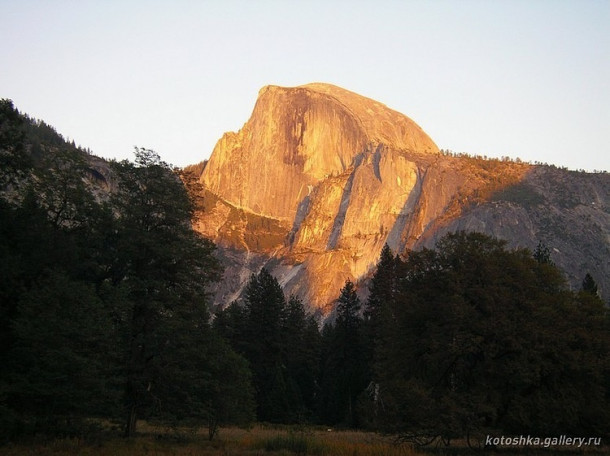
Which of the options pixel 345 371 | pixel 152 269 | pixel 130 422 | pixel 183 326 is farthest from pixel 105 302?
pixel 345 371

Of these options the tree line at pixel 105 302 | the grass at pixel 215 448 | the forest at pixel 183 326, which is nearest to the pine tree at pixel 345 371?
the forest at pixel 183 326

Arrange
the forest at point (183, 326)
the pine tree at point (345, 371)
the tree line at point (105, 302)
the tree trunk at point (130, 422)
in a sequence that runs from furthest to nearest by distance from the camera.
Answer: the pine tree at point (345, 371) → the tree trunk at point (130, 422) → the forest at point (183, 326) → the tree line at point (105, 302)

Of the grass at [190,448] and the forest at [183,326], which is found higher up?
the forest at [183,326]

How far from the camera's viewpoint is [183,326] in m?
28.0

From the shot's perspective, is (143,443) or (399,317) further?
(399,317)

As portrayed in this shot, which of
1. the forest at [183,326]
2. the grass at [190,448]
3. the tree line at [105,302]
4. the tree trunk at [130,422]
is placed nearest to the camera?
the grass at [190,448]

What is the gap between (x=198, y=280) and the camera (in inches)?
1166

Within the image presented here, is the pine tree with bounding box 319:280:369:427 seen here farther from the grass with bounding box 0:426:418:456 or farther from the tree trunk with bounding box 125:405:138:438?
the grass with bounding box 0:426:418:456

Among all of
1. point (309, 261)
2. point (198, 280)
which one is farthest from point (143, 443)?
point (309, 261)

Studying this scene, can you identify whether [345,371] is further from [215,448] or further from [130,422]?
[215,448]

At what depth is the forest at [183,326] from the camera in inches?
962

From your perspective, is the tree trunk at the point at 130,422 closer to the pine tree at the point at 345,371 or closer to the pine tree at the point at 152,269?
the pine tree at the point at 152,269

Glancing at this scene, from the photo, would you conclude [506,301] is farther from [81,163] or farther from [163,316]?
[81,163]

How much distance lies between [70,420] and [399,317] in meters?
13.7
